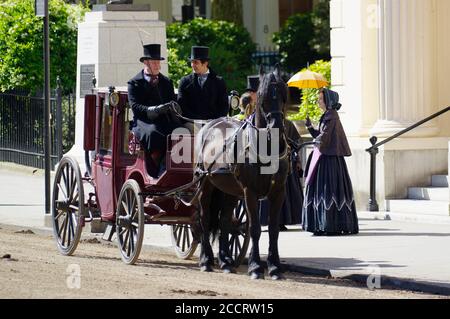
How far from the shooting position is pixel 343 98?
2167 centimetres

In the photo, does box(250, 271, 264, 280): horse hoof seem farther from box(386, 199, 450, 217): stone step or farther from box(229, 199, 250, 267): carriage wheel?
box(386, 199, 450, 217): stone step

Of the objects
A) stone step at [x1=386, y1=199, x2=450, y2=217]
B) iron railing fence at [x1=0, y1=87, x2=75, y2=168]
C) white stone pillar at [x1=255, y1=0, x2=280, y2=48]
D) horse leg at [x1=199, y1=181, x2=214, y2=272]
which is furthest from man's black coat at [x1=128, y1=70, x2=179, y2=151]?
white stone pillar at [x1=255, y1=0, x2=280, y2=48]

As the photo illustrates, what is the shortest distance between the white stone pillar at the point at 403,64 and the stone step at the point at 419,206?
3.70 feet

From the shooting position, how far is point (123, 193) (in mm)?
15461

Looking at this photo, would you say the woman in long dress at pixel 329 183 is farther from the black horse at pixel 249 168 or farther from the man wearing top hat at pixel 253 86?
the black horse at pixel 249 168

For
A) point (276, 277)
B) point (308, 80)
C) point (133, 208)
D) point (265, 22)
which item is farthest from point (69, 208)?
point (265, 22)

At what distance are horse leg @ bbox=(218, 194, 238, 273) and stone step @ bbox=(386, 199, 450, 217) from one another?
4697 millimetres

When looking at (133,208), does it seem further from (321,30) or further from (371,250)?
(321,30)

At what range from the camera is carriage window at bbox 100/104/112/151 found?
16391 millimetres

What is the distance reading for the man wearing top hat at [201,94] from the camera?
15.7 meters

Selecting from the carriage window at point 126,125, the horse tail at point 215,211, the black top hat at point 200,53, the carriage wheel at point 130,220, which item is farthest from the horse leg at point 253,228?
the carriage window at point 126,125
